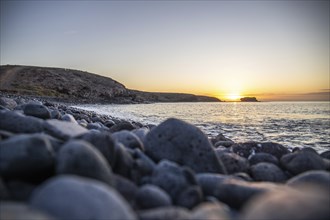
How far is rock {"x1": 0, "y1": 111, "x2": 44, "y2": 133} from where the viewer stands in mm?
3813

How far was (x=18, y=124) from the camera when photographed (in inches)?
153

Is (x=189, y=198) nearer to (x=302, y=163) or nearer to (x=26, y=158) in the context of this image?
(x=26, y=158)

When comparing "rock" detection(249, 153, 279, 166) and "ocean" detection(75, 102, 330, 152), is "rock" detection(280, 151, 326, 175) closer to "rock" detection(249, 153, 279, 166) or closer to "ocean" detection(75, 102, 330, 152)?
"rock" detection(249, 153, 279, 166)

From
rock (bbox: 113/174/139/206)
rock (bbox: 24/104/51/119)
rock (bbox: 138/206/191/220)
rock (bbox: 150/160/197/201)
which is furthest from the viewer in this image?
rock (bbox: 24/104/51/119)

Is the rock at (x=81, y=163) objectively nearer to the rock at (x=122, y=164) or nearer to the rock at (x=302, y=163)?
the rock at (x=122, y=164)

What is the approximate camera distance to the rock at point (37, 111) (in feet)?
17.7

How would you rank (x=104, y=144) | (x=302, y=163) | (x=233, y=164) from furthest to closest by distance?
(x=302, y=163) → (x=233, y=164) → (x=104, y=144)

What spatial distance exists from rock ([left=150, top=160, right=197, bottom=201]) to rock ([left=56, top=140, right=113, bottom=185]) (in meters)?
0.59

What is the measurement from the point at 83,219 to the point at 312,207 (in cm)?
142

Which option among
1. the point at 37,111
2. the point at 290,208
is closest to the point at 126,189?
the point at 290,208

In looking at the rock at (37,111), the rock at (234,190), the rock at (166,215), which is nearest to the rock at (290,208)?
the rock at (166,215)

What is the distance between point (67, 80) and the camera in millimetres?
79688

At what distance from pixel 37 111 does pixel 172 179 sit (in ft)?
11.3

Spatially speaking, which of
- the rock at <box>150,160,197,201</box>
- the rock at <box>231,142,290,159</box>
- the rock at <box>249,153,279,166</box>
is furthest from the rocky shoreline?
the rock at <box>231,142,290,159</box>
